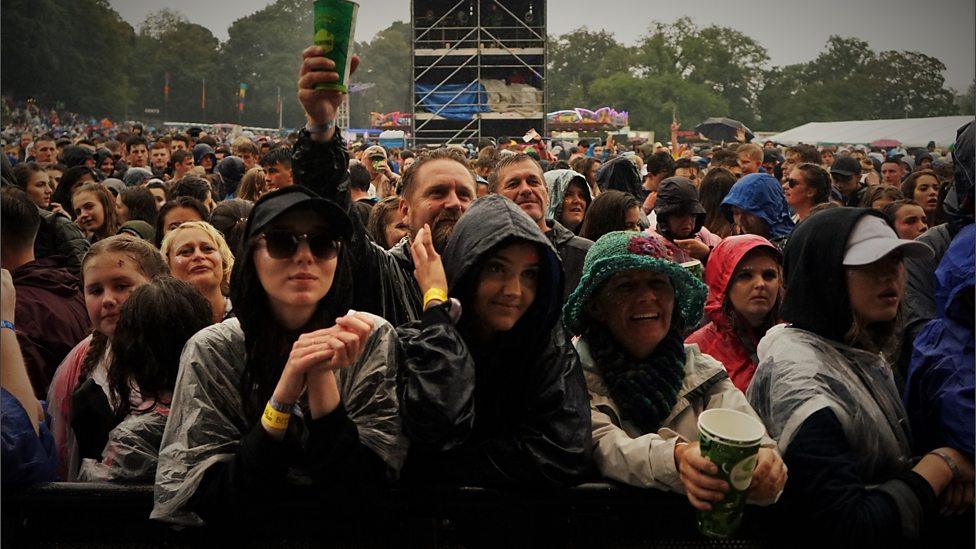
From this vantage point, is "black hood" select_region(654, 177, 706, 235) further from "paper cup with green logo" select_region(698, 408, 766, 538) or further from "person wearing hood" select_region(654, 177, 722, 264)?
"paper cup with green logo" select_region(698, 408, 766, 538)

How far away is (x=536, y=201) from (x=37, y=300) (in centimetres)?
287

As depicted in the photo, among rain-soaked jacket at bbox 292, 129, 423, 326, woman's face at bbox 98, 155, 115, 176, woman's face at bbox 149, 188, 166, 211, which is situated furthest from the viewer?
woman's face at bbox 98, 155, 115, 176

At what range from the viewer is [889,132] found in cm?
4262

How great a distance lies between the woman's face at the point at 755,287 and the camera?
13.5 feet

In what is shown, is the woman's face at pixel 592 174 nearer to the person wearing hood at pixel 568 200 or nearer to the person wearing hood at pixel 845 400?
the person wearing hood at pixel 568 200

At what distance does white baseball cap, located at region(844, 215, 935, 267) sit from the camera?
271cm

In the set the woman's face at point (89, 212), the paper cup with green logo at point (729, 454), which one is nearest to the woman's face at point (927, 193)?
the paper cup with green logo at point (729, 454)

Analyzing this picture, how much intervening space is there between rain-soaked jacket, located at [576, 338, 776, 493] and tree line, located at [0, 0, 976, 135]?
56.0 meters

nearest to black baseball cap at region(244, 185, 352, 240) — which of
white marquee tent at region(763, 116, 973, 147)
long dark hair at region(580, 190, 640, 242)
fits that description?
long dark hair at region(580, 190, 640, 242)

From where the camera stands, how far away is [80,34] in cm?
5081

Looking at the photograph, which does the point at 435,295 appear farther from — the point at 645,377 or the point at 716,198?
the point at 716,198

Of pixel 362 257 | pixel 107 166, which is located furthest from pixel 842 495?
pixel 107 166

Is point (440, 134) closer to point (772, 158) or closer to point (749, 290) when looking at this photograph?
point (772, 158)

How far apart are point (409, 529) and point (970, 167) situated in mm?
3262
